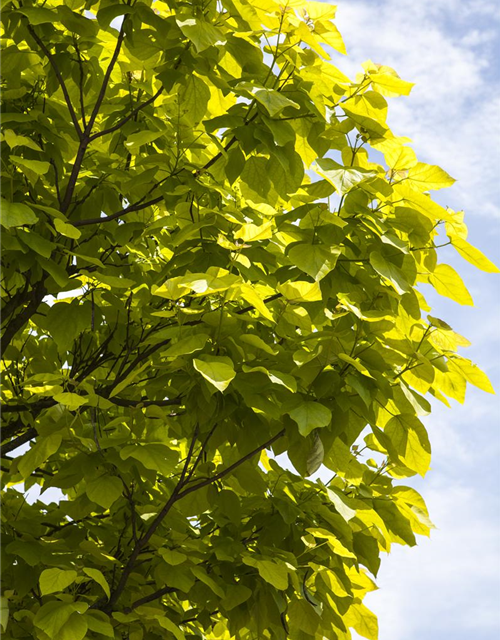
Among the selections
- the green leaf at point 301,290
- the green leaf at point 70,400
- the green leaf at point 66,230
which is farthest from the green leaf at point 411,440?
the green leaf at point 66,230

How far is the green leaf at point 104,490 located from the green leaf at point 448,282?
1.57 metres

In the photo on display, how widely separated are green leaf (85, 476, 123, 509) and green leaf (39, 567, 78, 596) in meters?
0.29

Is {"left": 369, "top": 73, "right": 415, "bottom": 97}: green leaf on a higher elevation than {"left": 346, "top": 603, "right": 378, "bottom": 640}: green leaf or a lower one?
higher

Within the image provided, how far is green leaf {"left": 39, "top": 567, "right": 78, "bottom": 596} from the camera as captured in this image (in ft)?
8.82

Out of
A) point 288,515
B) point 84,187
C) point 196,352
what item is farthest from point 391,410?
point 84,187

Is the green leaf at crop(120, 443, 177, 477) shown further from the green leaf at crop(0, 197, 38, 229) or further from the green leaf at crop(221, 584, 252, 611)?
the green leaf at crop(0, 197, 38, 229)

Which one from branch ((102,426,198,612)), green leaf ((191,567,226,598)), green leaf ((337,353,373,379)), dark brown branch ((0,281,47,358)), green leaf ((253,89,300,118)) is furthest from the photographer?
dark brown branch ((0,281,47,358))

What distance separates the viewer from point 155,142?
365 cm

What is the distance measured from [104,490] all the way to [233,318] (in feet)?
3.02

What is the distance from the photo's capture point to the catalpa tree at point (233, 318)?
2.75 m

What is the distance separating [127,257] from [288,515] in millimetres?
1781

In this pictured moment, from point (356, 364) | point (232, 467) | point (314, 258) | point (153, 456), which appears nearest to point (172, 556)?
point (232, 467)

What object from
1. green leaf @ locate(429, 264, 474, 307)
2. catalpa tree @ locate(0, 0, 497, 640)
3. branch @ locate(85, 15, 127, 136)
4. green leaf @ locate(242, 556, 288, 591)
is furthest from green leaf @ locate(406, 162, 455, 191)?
green leaf @ locate(242, 556, 288, 591)

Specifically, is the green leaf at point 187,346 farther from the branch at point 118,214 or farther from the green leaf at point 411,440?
the branch at point 118,214
